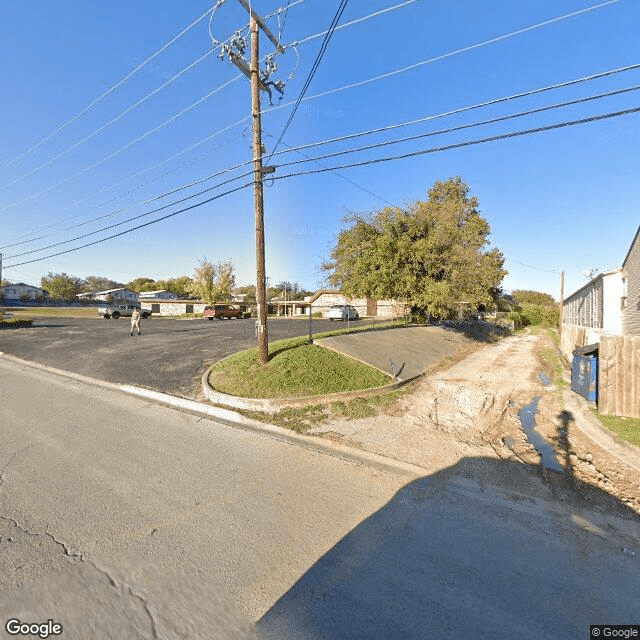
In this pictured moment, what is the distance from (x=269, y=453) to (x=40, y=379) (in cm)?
926

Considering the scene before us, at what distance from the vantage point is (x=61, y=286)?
246 feet

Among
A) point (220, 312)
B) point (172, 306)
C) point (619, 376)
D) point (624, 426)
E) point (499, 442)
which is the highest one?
point (172, 306)

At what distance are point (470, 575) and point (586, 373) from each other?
710 centimetres

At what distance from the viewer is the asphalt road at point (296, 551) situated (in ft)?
7.43

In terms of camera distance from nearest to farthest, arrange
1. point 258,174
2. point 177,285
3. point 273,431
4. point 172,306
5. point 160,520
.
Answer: point 160,520, point 273,431, point 258,174, point 172,306, point 177,285

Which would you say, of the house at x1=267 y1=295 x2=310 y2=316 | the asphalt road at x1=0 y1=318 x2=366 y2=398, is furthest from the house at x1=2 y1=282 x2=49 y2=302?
the asphalt road at x1=0 y1=318 x2=366 y2=398

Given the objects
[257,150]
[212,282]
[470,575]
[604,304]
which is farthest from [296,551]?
[212,282]

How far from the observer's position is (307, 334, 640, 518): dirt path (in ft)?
13.2

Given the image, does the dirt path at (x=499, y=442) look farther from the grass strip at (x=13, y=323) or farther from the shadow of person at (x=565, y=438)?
the grass strip at (x=13, y=323)

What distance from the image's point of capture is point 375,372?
952cm

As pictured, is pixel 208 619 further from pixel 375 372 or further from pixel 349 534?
pixel 375 372

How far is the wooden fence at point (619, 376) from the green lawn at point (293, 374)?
4587 millimetres

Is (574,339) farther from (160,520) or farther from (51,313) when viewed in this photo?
(51,313)

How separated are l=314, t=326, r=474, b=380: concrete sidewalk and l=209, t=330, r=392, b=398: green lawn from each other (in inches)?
36.0
